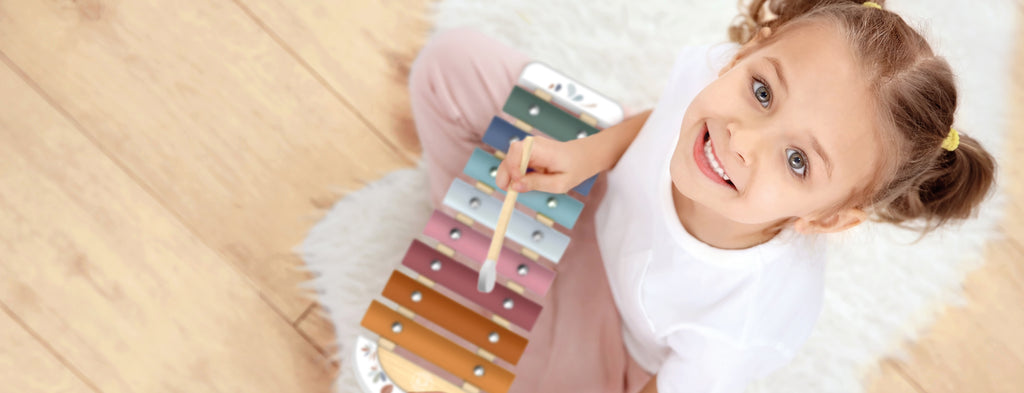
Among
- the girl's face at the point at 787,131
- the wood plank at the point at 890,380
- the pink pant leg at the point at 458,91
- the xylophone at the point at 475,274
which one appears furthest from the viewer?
the wood plank at the point at 890,380

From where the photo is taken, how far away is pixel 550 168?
2.71 feet

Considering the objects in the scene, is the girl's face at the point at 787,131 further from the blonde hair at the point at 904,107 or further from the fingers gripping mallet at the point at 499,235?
the fingers gripping mallet at the point at 499,235

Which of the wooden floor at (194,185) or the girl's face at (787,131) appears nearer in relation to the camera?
the girl's face at (787,131)

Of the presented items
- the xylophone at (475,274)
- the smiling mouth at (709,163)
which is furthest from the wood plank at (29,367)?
the smiling mouth at (709,163)

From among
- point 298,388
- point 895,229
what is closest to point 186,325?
point 298,388

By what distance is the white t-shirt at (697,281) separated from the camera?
780mm

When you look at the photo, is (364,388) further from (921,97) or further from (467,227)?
(921,97)

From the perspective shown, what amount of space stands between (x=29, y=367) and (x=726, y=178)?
905mm

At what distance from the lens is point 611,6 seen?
3.55ft

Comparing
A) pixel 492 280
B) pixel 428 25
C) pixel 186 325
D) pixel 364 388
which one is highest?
pixel 428 25

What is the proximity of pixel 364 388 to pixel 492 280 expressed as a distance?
0.23 metres

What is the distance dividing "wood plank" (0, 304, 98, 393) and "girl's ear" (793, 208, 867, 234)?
2.93ft

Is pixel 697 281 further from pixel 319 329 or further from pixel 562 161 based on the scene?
pixel 319 329

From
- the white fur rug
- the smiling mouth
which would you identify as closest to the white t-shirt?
the smiling mouth
